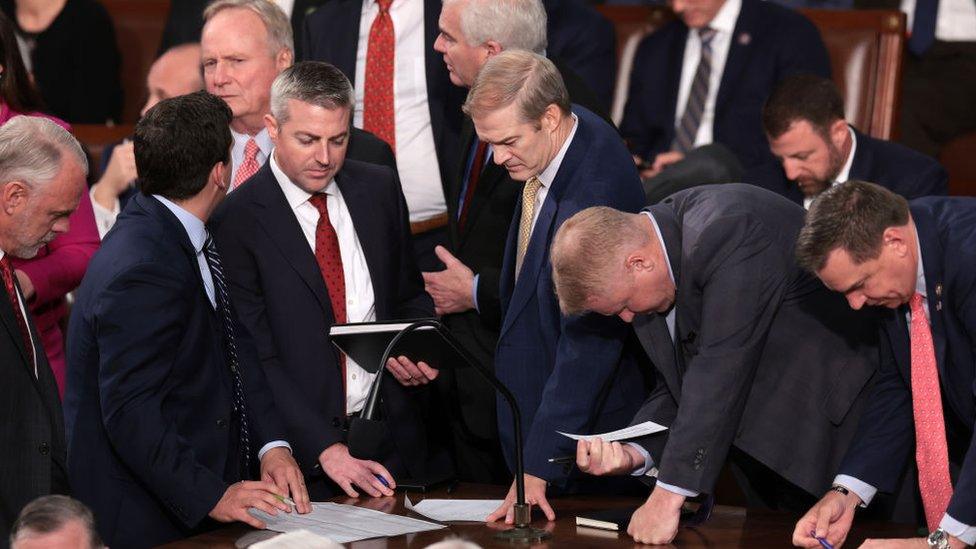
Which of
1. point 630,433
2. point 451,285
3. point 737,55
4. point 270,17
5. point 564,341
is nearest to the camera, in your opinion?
point 630,433

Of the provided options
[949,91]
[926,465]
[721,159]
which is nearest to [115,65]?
[721,159]

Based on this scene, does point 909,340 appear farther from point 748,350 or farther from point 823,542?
point 823,542

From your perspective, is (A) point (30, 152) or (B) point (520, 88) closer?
(A) point (30, 152)

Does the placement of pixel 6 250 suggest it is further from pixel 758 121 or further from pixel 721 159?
pixel 758 121

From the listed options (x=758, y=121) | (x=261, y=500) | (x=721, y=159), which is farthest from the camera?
(x=758, y=121)

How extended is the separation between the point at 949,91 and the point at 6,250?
4.23 metres

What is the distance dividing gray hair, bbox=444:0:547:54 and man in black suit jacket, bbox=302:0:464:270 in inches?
29.3

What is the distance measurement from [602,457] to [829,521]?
54 cm

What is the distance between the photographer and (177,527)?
3.38 meters

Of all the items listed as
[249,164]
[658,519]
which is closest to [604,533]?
[658,519]

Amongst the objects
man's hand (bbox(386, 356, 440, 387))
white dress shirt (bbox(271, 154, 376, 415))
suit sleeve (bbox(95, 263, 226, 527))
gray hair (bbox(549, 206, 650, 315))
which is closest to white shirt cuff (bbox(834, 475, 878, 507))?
gray hair (bbox(549, 206, 650, 315))

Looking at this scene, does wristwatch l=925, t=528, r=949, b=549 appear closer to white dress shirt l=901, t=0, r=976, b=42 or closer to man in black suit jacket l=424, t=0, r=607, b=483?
man in black suit jacket l=424, t=0, r=607, b=483

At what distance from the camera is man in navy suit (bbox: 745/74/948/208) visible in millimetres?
5090

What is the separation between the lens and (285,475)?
346 centimetres
